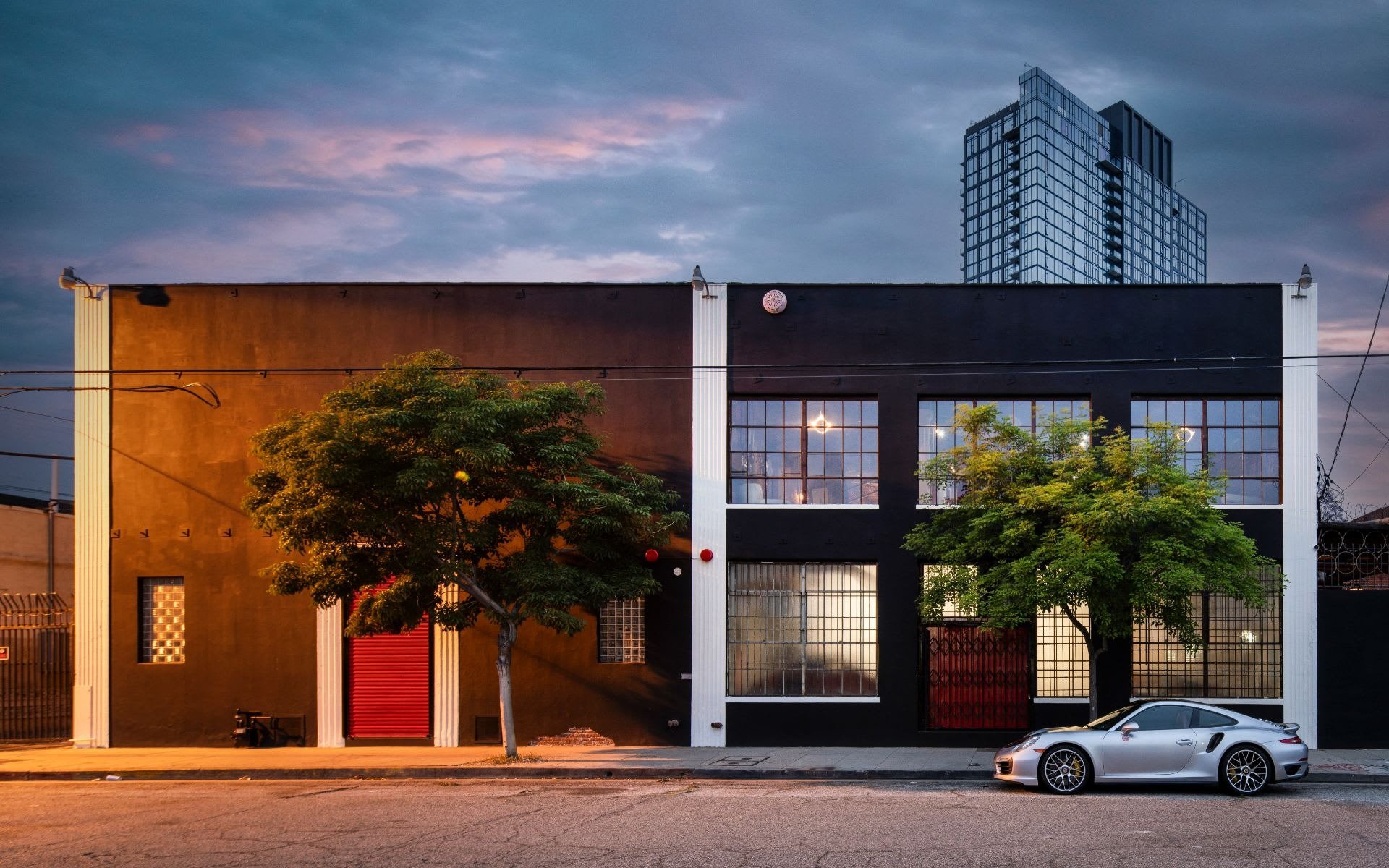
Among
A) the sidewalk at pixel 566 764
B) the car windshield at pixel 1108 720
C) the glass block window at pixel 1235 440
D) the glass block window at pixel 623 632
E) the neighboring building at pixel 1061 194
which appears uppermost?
the neighboring building at pixel 1061 194

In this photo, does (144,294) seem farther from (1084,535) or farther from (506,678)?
(1084,535)

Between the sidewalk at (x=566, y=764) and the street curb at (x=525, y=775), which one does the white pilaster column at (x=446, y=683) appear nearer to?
the sidewalk at (x=566, y=764)

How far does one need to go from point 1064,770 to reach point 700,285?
1052 cm

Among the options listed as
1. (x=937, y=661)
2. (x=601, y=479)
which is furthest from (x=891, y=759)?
(x=601, y=479)

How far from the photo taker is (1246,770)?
48.3 ft

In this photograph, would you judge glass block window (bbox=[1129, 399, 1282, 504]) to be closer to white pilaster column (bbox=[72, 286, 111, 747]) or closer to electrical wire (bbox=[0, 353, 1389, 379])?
electrical wire (bbox=[0, 353, 1389, 379])

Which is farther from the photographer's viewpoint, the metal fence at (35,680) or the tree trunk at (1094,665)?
the metal fence at (35,680)

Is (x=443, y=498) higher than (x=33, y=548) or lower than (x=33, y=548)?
higher

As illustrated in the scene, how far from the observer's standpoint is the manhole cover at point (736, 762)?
58.3 ft

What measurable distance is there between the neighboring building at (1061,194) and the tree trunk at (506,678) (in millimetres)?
148095

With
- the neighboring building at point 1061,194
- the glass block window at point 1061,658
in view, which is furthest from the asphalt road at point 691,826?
the neighboring building at point 1061,194

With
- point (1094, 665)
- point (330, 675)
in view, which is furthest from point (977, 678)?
point (330, 675)

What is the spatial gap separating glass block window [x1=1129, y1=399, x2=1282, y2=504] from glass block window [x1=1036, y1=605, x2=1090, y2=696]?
3496 mm

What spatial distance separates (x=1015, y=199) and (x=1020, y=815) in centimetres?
16385
